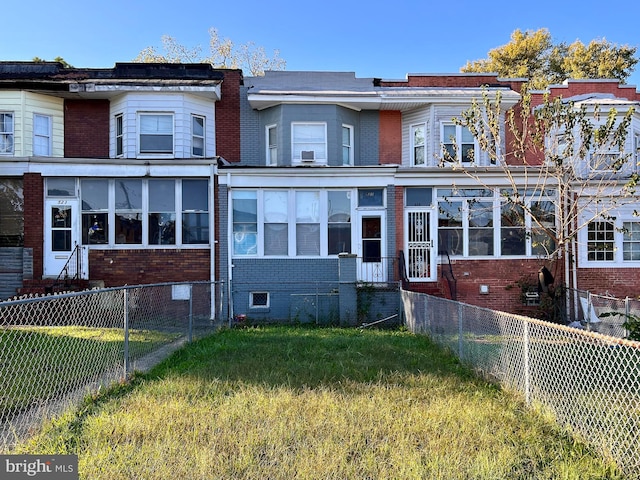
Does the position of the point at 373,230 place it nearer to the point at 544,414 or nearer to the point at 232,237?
the point at 232,237

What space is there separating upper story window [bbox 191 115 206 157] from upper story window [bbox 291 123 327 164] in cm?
311

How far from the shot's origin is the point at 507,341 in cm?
598

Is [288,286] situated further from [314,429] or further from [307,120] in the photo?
[314,429]

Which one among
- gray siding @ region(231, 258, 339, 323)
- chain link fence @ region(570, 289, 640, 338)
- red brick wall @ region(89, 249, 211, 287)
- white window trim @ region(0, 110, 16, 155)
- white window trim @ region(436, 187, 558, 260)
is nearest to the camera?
chain link fence @ region(570, 289, 640, 338)

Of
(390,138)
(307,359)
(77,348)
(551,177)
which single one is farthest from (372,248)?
(77,348)

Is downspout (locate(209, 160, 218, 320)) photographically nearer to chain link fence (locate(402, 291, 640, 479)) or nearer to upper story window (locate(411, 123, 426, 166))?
upper story window (locate(411, 123, 426, 166))

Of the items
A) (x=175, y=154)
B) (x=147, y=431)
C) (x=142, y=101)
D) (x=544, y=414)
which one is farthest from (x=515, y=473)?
(x=142, y=101)

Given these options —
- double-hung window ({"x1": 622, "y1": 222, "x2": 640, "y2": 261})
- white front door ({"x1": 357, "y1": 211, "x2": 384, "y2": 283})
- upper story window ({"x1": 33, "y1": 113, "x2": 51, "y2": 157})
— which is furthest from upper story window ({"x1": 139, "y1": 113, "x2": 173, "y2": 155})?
double-hung window ({"x1": 622, "y1": 222, "x2": 640, "y2": 261})

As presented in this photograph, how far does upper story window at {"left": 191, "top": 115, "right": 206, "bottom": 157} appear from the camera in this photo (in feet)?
52.7

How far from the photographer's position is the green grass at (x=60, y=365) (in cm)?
548

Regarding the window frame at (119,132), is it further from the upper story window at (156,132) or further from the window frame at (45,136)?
the window frame at (45,136)

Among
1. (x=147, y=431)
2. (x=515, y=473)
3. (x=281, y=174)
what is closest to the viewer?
(x=515, y=473)

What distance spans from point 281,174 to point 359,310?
456 centimetres

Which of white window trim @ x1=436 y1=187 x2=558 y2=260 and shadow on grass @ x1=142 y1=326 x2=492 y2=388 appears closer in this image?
shadow on grass @ x1=142 y1=326 x2=492 y2=388
